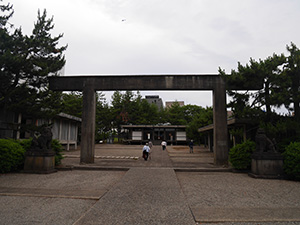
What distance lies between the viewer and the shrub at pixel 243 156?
9.23m

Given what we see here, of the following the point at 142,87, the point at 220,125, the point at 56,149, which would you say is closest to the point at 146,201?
the point at 56,149

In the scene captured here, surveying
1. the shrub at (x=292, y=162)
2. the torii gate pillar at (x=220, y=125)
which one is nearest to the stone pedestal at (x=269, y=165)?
the shrub at (x=292, y=162)

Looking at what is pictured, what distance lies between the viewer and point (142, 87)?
11.4m

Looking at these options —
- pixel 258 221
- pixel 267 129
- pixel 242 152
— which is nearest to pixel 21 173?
pixel 258 221

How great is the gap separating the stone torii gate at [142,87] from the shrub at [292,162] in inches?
119

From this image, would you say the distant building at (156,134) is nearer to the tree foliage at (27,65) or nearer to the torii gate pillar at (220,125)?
the tree foliage at (27,65)

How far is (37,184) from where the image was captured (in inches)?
263

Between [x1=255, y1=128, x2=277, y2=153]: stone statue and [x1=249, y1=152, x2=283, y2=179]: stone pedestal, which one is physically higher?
[x1=255, y1=128, x2=277, y2=153]: stone statue

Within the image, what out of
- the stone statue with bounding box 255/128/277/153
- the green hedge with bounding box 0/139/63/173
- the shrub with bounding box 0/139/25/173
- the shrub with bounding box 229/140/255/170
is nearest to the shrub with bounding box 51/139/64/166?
the green hedge with bounding box 0/139/63/173

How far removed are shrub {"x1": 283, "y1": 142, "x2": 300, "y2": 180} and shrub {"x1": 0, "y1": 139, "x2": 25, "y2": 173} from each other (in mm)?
11435

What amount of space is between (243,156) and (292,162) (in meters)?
1.98

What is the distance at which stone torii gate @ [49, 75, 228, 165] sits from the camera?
10797mm

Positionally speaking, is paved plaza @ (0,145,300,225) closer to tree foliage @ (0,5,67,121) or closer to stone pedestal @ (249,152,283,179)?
stone pedestal @ (249,152,283,179)

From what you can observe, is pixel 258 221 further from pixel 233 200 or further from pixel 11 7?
pixel 11 7
